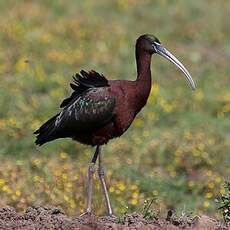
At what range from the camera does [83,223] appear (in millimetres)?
5973

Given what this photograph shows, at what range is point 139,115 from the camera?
41.8 feet

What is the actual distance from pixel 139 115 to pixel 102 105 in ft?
18.6

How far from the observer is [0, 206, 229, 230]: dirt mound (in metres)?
5.97

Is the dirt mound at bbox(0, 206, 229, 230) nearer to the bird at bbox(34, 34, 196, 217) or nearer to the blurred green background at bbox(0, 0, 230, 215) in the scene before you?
the bird at bbox(34, 34, 196, 217)

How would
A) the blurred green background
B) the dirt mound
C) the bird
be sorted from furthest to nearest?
the blurred green background, the bird, the dirt mound

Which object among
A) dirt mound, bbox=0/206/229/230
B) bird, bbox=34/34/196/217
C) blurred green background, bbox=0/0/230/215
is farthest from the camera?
blurred green background, bbox=0/0/230/215

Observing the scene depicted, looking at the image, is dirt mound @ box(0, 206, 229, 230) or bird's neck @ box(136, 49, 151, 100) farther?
bird's neck @ box(136, 49, 151, 100)

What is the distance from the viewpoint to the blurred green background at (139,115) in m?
9.34

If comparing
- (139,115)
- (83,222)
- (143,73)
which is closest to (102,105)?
(143,73)

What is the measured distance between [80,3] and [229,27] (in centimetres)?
395

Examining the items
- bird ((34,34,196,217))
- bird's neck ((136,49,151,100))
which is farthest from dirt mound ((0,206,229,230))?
bird's neck ((136,49,151,100))

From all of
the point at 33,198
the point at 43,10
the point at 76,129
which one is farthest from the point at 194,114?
the point at 43,10

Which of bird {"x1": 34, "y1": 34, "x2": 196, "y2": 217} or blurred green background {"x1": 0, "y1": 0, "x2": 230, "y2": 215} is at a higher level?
blurred green background {"x1": 0, "y1": 0, "x2": 230, "y2": 215}

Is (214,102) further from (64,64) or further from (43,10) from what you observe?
(43,10)
